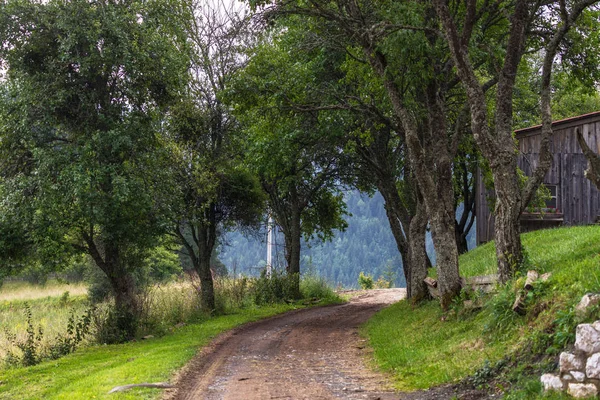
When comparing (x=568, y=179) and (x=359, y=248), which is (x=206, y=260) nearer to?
(x=568, y=179)

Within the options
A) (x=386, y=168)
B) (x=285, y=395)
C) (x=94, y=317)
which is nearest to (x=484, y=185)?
(x=386, y=168)

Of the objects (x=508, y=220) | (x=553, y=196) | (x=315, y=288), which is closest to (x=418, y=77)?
(x=508, y=220)

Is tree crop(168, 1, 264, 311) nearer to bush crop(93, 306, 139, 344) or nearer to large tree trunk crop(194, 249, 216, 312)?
large tree trunk crop(194, 249, 216, 312)

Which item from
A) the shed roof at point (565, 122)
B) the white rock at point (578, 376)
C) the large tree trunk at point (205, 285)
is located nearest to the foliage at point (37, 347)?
the large tree trunk at point (205, 285)

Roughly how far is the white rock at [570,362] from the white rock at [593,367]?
0.50ft

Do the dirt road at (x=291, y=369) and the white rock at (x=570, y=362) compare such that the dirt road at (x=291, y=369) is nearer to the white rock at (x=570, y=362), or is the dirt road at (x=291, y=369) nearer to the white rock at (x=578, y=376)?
the white rock at (x=570, y=362)

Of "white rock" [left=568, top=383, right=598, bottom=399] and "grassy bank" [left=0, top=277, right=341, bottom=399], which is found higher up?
"white rock" [left=568, top=383, right=598, bottom=399]

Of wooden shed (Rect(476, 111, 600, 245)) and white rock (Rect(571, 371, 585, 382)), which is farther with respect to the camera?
wooden shed (Rect(476, 111, 600, 245))

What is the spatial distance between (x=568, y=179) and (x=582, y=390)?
59.9 feet

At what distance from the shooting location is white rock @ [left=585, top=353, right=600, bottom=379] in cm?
714

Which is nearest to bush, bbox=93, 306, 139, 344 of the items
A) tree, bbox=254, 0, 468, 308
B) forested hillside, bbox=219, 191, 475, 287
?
tree, bbox=254, 0, 468, 308

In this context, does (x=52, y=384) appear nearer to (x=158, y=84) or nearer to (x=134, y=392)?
(x=134, y=392)

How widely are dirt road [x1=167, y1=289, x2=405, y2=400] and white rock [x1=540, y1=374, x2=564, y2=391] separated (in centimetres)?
297

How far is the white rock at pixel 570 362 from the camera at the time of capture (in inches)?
293
